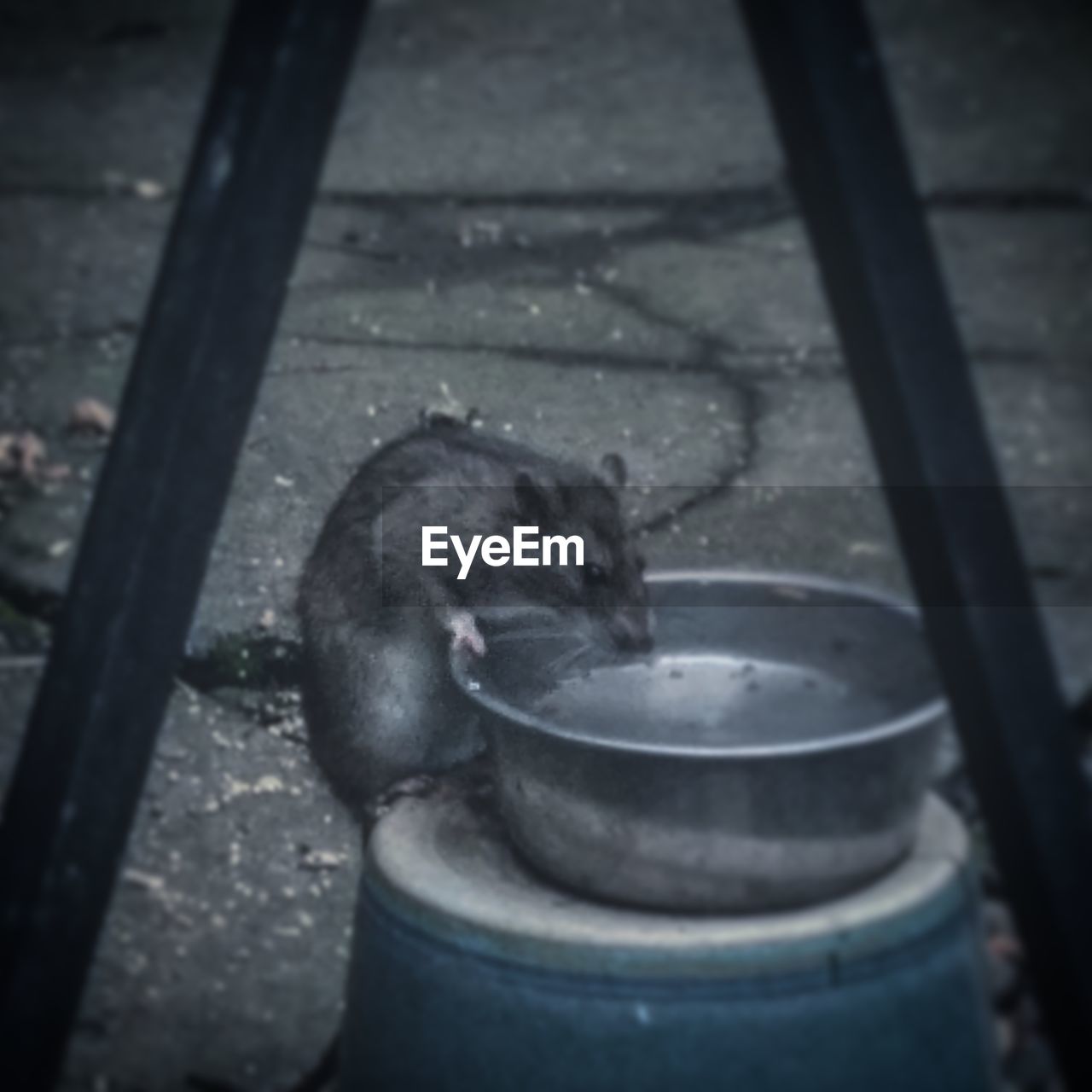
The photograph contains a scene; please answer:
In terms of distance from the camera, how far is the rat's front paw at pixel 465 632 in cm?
162

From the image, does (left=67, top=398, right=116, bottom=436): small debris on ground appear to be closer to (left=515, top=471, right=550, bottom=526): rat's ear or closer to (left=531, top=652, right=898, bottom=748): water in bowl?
(left=515, top=471, right=550, bottom=526): rat's ear

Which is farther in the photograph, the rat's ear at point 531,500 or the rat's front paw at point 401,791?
the rat's ear at point 531,500

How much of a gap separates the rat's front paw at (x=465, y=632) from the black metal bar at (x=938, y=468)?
809 millimetres

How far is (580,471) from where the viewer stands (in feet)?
5.96

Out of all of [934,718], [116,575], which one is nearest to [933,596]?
[934,718]

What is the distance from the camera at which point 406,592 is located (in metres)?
1.77

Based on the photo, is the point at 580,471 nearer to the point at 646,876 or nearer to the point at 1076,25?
the point at 646,876

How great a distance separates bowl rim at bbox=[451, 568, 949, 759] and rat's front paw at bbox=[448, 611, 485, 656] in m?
0.20

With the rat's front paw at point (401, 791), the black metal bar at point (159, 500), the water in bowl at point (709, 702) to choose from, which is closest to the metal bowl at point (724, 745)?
the water in bowl at point (709, 702)

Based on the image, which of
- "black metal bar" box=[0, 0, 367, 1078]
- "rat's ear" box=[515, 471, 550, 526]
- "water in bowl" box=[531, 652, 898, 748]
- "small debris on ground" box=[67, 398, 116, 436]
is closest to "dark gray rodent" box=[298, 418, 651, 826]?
"rat's ear" box=[515, 471, 550, 526]

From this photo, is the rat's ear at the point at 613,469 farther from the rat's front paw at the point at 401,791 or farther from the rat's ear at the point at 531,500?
the rat's front paw at the point at 401,791

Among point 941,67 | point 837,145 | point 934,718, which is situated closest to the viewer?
point 837,145

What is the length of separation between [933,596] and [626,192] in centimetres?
260

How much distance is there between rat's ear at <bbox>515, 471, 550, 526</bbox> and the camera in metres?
1.70
